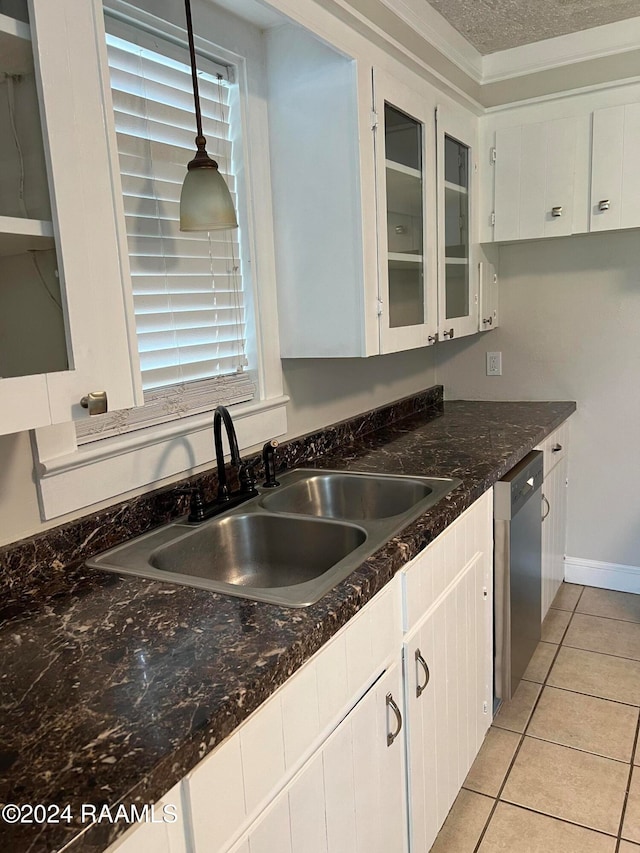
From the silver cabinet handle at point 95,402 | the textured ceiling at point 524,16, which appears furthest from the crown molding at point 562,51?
the silver cabinet handle at point 95,402

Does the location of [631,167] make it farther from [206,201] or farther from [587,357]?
[206,201]

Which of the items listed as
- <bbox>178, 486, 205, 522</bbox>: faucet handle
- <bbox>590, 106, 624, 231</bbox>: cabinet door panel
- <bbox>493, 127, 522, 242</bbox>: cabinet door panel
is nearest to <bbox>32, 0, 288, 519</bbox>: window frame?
<bbox>178, 486, 205, 522</bbox>: faucet handle

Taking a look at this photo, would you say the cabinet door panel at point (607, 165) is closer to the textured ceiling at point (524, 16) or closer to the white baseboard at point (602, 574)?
the textured ceiling at point (524, 16)

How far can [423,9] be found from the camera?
7.08 feet

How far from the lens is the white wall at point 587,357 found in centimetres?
288

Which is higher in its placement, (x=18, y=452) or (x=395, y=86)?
(x=395, y=86)

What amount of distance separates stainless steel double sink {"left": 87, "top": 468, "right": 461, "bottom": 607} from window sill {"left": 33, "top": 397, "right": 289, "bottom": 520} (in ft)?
0.45

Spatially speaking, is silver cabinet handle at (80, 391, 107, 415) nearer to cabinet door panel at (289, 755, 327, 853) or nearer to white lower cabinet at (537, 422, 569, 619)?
Answer: cabinet door panel at (289, 755, 327, 853)

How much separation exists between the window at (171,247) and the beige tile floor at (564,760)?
4.60ft

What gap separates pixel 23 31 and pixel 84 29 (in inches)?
4.0

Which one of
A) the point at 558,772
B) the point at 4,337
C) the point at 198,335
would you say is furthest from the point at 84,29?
the point at 558,772

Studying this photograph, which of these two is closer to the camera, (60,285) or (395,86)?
(60,285)

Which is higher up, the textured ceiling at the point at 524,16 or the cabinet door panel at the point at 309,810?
the textured ceiling at the point at 524,16

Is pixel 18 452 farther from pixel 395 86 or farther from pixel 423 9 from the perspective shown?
pixel 423 9
